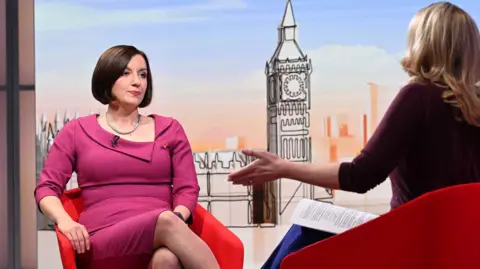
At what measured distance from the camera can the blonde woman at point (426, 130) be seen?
193cm

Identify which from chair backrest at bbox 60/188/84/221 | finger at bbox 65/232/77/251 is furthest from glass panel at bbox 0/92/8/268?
finger at bbox 65/232/77/251

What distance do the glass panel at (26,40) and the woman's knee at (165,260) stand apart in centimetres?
190

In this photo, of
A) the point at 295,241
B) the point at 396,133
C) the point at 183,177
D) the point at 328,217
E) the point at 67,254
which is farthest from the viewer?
the point at 183,177

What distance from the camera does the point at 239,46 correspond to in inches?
156

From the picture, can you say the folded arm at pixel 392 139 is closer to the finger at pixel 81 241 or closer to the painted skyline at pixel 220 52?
the finger at pixel 81 241

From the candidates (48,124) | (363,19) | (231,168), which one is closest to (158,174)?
(231,168)

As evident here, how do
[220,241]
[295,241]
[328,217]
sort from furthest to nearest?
1. [220,241]
2. [295,241]
3. [328,217]

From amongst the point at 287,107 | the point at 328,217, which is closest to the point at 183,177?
the point at 328,217

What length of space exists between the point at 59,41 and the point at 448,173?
8.97 feet

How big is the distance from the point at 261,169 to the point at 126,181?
96 centimetres

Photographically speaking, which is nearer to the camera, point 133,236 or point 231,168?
point 133,236

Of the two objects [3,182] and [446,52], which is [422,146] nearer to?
[446,52]

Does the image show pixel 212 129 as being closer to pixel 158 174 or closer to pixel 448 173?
pixel 158 174

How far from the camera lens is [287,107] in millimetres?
3963
